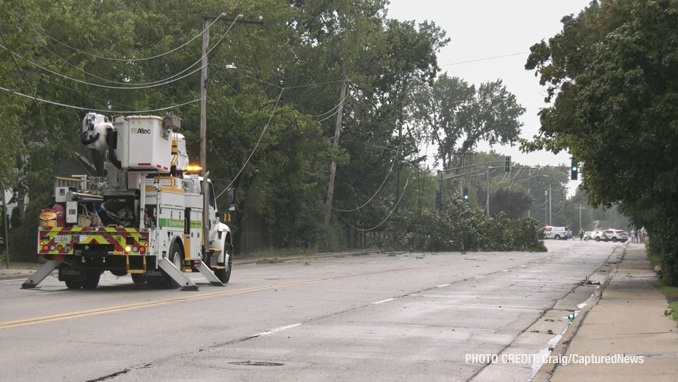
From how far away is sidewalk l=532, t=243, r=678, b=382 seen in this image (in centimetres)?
916

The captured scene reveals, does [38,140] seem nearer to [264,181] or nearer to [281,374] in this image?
[264,181]

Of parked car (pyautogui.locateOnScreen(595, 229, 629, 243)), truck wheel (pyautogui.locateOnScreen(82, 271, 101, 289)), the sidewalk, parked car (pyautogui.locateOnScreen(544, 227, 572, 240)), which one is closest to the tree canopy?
truck wheel (pyautogui.locateOnScreen(82, 271, 101, 289))

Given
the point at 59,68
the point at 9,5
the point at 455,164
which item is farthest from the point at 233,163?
the point at 455,164

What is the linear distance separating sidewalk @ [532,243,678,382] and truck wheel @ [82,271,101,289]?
36.5ft

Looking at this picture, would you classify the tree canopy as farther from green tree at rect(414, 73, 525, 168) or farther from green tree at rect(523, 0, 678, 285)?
green tree at rect(414, 73, 525, 168)

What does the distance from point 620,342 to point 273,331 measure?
493cm

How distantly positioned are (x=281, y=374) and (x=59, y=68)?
27.7 metres

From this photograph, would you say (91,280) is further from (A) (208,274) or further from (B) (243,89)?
(B) (243,89)

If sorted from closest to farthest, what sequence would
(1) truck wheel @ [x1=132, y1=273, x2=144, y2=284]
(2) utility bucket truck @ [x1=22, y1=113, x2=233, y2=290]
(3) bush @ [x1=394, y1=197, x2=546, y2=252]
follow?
(2) utility bucket truck @ [x1=22, y1=113, x2=233, y2=290], (1) truck wheel @ [x1=132, y1=273, x2=144, y2=284], (3) bush @ [x1=394, y1=197, x2=546, y2=252]

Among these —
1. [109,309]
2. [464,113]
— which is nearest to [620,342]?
[109,309]

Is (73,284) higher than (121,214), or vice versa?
(121,214)

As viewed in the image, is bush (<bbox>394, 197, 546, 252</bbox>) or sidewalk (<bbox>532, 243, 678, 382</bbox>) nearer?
sidewalk (<bbox>532, 243, 678, 382</bbox>)

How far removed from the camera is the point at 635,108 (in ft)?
68.4

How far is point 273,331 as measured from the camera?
12.7m
